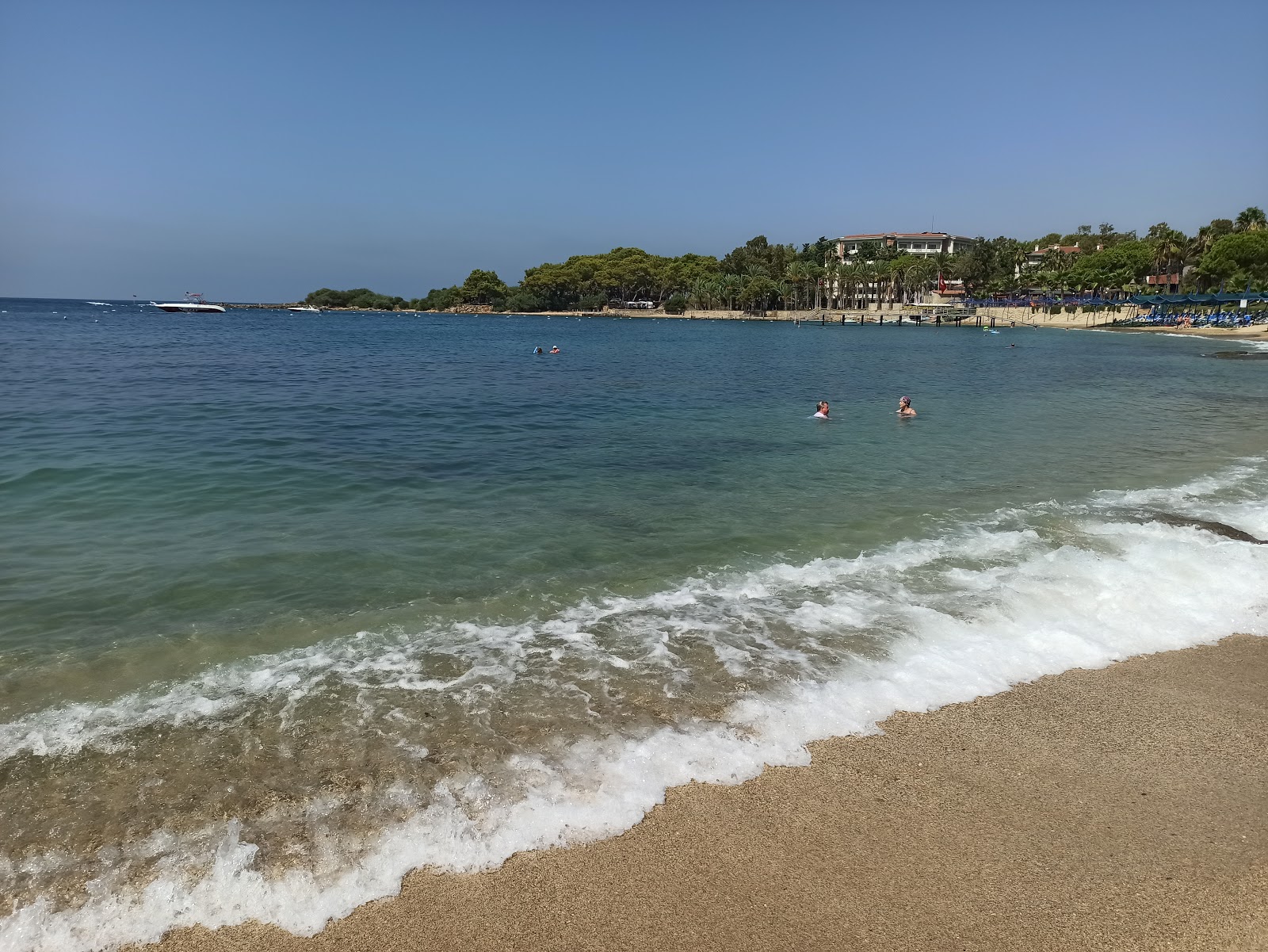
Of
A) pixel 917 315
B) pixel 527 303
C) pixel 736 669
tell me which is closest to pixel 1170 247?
pixel 917 315

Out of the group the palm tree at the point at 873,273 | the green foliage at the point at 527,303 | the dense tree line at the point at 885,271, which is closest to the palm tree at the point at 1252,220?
the dense tree line at the point at 885,271

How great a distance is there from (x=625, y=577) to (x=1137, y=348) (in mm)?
69197

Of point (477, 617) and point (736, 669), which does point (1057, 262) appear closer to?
point (736, 669)

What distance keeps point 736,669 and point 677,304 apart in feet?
576

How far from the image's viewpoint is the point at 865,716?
6102mm

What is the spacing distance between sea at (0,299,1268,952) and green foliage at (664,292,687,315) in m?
160

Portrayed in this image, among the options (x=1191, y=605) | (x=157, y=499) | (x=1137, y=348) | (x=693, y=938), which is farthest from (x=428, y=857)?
(x=1137, y=348)

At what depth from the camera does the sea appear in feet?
15.6

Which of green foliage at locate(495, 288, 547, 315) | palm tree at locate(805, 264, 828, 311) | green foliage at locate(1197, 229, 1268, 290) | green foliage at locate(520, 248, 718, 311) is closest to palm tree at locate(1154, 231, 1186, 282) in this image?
green foliage at locate(1197, 229, 1268, 290)

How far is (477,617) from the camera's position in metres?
8.27

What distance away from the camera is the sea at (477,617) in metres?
4.75

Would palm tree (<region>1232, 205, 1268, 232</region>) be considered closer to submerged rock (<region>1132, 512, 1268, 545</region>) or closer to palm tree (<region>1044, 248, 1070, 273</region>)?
palm tree (<region>1044, 248, 1070, 273</region>)

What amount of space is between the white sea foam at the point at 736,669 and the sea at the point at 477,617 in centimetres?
3

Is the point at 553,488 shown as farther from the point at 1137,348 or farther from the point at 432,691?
the point at 1137,348
